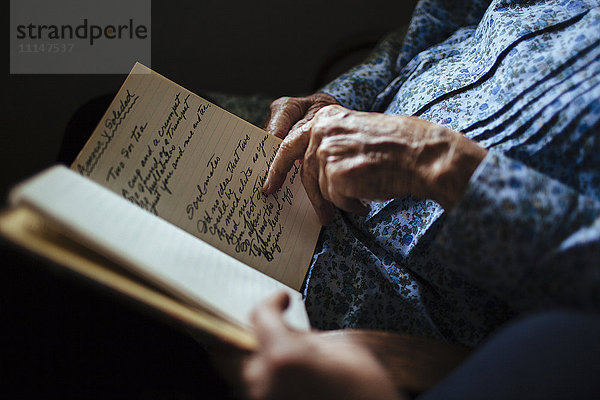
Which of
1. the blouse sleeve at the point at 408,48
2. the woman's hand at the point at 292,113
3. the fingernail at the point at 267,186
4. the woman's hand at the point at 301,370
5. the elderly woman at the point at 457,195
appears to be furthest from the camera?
the blouse sleeve at the point at 408,48

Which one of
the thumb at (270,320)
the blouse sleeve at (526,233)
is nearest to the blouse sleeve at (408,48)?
the blouse sleeve at (526,233)

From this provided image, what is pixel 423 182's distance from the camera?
58cm

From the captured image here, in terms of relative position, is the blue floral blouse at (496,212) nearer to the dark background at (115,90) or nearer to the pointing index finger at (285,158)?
the pointing index finger at (285,158)

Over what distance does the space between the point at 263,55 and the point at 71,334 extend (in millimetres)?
1182

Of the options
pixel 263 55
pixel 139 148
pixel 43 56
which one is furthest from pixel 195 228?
pixel 263 55

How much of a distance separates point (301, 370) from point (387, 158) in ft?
1.10

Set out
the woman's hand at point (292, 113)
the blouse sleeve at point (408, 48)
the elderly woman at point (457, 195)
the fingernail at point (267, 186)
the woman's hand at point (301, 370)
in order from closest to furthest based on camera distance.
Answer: the woman's hand at point (301, 370), the elderly woman at point (457, 195), the fingernail at point (267, 186), the woman's hand at point (292, 113), the blouse sleeve at point (408, 48)

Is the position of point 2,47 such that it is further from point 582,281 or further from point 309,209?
point 582,281

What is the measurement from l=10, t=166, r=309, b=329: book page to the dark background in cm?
5

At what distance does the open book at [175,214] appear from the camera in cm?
41

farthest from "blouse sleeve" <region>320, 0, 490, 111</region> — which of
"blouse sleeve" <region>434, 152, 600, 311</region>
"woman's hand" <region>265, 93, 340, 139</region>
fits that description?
"blouse sleeve" <region>434, 152, 600, 311</region>

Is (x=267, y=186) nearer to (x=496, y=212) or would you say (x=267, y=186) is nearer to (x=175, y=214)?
(x=175, y=214)

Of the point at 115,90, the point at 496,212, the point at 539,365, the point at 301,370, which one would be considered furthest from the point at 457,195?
the point at 115,90

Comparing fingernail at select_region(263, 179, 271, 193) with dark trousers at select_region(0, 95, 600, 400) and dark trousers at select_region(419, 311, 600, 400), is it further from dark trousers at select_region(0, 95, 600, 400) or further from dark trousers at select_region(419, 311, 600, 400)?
dark trousers at select_region(419, 311, 600, 400)
